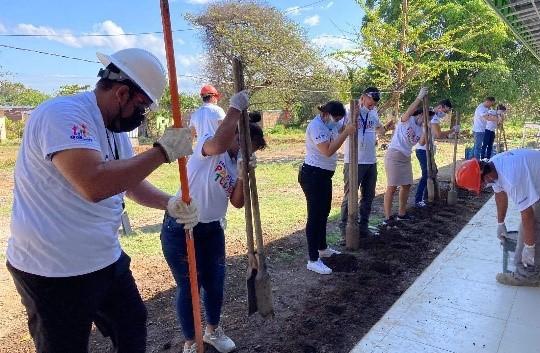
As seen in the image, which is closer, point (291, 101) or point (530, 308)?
point (530, 308)

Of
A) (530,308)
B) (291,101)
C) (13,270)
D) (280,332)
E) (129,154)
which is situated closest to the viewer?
(13,270)

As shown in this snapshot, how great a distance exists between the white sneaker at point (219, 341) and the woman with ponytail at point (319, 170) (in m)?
1.40

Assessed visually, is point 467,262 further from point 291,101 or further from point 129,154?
point 291,101

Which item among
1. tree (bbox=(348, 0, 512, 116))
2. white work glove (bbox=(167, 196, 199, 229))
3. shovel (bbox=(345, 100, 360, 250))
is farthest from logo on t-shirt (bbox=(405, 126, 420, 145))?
tree (bbox=(348, 0, 512, 116))

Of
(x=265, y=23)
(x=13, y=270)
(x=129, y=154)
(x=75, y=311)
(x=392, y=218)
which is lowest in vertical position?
(x=392, y=218)

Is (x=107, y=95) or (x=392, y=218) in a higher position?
(x=107, y=95)

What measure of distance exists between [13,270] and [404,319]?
93.4 inches

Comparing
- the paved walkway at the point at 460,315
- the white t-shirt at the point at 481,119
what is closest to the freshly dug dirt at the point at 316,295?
the paved walkway at the point at 460,315

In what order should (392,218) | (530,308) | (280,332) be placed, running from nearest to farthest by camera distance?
(280,332), (530,308), (392,218)

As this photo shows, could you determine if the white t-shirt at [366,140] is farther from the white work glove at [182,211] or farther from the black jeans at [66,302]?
the black jeans at [66,302]

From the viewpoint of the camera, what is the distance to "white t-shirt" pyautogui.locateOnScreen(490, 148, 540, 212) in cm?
309

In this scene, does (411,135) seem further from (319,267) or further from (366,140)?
(319,267)

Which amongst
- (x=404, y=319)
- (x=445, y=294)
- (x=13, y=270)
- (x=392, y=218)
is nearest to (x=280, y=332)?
(x=404, y=319)

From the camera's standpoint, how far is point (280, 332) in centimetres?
294
